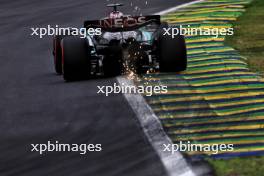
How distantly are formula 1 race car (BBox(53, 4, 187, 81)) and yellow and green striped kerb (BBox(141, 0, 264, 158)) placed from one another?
287mm

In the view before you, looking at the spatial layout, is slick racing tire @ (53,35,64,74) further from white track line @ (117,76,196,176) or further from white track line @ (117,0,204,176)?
white track line @ (117,76,196,176)

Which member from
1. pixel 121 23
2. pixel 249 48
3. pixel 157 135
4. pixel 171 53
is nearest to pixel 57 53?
pixel 121 23

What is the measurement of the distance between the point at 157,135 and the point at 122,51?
4.99 m

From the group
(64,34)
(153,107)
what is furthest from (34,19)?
Result: (153,107)

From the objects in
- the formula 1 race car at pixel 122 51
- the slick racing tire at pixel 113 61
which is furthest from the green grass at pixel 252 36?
the slick racing tire at pixel 113 61

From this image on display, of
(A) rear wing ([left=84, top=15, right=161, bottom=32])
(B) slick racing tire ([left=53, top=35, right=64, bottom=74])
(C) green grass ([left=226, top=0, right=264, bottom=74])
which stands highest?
(A) rear wing ([left=84, top=15, right=161, bottom=32])

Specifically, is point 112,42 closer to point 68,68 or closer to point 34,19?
point 68,68

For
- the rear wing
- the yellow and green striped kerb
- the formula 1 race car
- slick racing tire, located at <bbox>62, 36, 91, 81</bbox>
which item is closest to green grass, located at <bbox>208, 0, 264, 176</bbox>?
the yellow and green striped kerb

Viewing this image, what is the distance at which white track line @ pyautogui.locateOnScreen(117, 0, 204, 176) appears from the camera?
33.6 feet

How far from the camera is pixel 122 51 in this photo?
16.8 meters

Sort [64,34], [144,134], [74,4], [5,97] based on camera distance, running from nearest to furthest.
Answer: [144,134] → [5,97] → [64,34] → [74,4]

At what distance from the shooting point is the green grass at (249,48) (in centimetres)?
1018

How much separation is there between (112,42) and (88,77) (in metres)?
0.77

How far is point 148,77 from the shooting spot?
54.3ft
